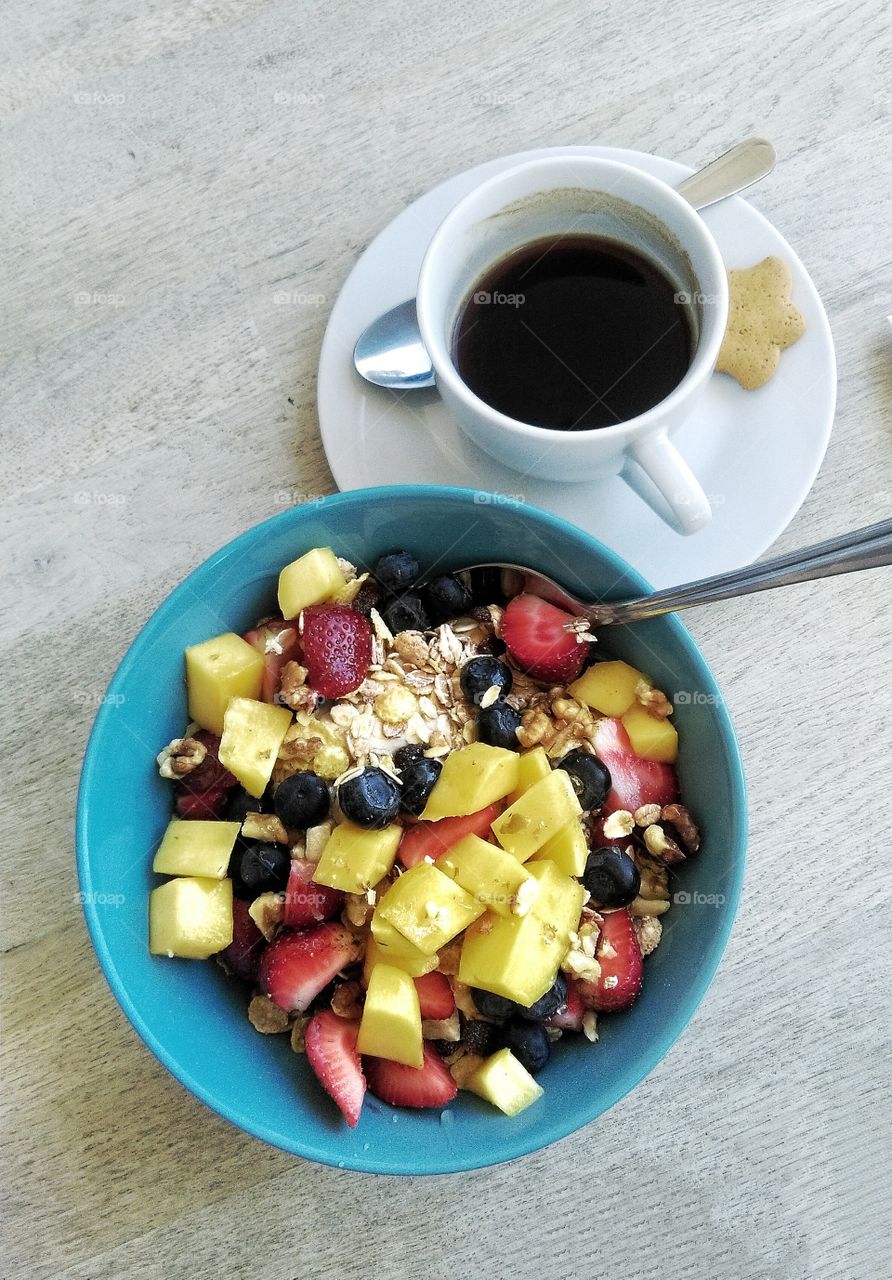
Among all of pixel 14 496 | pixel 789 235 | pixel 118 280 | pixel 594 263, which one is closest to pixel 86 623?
pixel 14 496

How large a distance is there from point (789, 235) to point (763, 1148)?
95 cm

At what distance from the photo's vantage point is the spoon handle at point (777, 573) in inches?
27.6

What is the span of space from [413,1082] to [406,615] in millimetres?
392

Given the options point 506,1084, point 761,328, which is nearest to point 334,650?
point 506,1084

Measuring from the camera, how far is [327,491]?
106cm

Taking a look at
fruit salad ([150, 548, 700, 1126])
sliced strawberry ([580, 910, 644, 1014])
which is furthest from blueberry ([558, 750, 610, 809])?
sliced strawberry ([580, 910, 644, 1014])

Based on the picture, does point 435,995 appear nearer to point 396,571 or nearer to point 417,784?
point 417,784

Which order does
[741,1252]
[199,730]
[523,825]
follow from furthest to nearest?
[741,1252], [199,730], [523,825]

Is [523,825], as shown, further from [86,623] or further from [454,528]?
[86,623]

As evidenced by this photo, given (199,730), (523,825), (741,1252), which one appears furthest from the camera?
(741,1252)

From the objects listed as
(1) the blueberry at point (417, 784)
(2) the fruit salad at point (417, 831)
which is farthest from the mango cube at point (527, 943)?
(1) the blueberry at point (417, 784)

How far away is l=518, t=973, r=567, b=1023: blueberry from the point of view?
31.7 inches

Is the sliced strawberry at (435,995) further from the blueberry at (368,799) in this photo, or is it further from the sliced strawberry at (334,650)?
the sliced strawberry at (334,650)

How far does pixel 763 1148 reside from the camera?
40.8 inches
